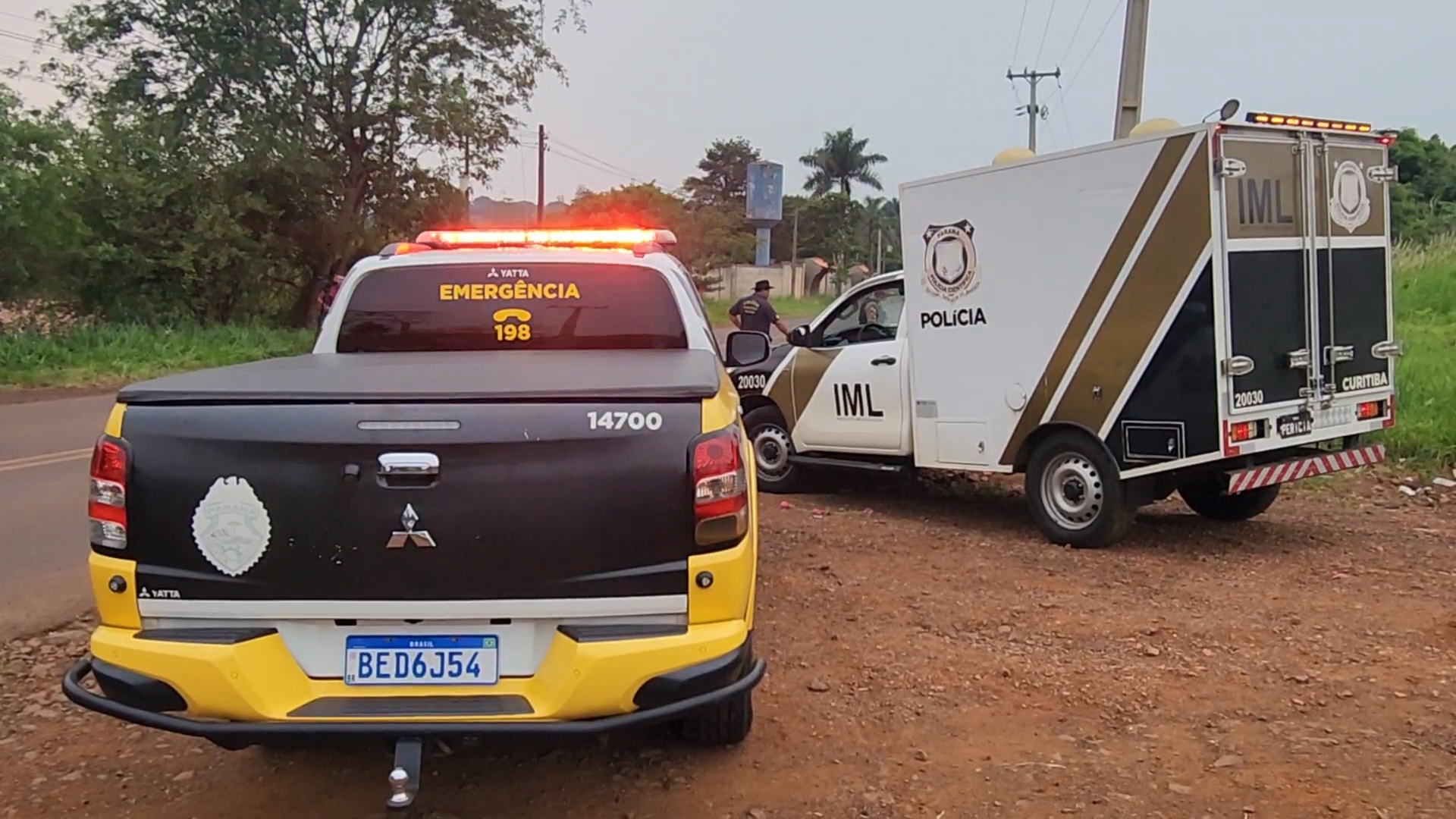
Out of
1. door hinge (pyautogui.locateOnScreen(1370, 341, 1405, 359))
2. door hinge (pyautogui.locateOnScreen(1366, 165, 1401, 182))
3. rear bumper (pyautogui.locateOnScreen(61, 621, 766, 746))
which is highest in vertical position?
door hinge (pyautogui.locateOnScreen(1366, 165, 1401, 182))

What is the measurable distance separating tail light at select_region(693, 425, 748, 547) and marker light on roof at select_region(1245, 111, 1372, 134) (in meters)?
4.62

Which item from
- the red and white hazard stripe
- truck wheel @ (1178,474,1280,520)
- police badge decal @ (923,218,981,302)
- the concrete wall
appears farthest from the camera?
the concrete wall

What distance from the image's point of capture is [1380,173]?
712cm

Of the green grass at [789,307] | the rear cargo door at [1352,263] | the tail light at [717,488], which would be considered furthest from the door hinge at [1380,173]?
the green grass at [789,307]

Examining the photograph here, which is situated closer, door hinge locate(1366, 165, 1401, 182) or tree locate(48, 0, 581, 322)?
door hinge locate(1366, 165, 1401, 182)

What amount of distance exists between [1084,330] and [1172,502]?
2590mm

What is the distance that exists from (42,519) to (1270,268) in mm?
7788

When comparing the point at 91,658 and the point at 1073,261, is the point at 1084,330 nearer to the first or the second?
the point at 1073,261

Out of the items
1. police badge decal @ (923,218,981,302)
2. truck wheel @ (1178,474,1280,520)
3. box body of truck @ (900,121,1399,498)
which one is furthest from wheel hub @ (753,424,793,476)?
truck wheel @ (1178,474,1280,520)

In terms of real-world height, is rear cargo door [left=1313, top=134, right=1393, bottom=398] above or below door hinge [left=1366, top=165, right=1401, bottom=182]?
below

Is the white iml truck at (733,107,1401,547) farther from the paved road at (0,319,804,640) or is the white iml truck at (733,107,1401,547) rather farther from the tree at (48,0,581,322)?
the tree at (48,0,581,322)

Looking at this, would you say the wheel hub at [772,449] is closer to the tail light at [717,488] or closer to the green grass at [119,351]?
the tail light at [717,488]

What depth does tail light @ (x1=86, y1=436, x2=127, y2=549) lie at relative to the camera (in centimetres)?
306

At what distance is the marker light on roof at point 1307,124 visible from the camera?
21.2 feet
